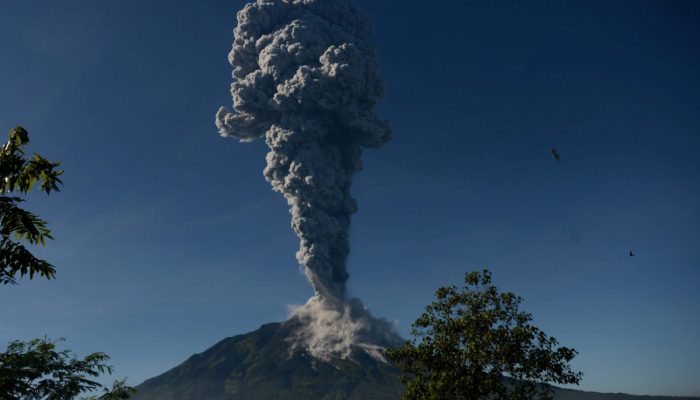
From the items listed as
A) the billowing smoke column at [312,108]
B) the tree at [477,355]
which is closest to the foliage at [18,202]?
the tree at [477,355]

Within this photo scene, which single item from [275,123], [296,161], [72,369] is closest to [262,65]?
[275,123]

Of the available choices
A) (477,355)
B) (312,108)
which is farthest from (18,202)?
(312,108)

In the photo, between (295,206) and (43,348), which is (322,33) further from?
(43,348)

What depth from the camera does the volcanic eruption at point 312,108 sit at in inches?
5103

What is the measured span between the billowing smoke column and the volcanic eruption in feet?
0.89

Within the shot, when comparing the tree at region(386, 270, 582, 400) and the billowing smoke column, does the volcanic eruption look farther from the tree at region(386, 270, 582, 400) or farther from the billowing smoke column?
the tree at region(386, 270, 582, 400)

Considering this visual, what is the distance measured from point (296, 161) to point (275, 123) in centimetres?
1631

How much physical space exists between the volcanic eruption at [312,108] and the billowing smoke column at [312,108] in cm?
27

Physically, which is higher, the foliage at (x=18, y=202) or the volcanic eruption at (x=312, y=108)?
the volcanic eruption at (x=312, y=108)

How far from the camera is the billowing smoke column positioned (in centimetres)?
12962

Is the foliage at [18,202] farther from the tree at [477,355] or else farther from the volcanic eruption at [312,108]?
the volcanic eruption at [312,108]

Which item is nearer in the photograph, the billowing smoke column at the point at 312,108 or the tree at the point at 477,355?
the tree at the point at 477,355

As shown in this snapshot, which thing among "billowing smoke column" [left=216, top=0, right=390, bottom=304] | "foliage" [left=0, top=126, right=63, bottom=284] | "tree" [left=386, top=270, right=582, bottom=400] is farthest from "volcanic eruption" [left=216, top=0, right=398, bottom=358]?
"foliage" [left=0, top=126, right=63, bottom=284]

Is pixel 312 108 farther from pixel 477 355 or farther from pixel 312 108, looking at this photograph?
pixel 477 355
